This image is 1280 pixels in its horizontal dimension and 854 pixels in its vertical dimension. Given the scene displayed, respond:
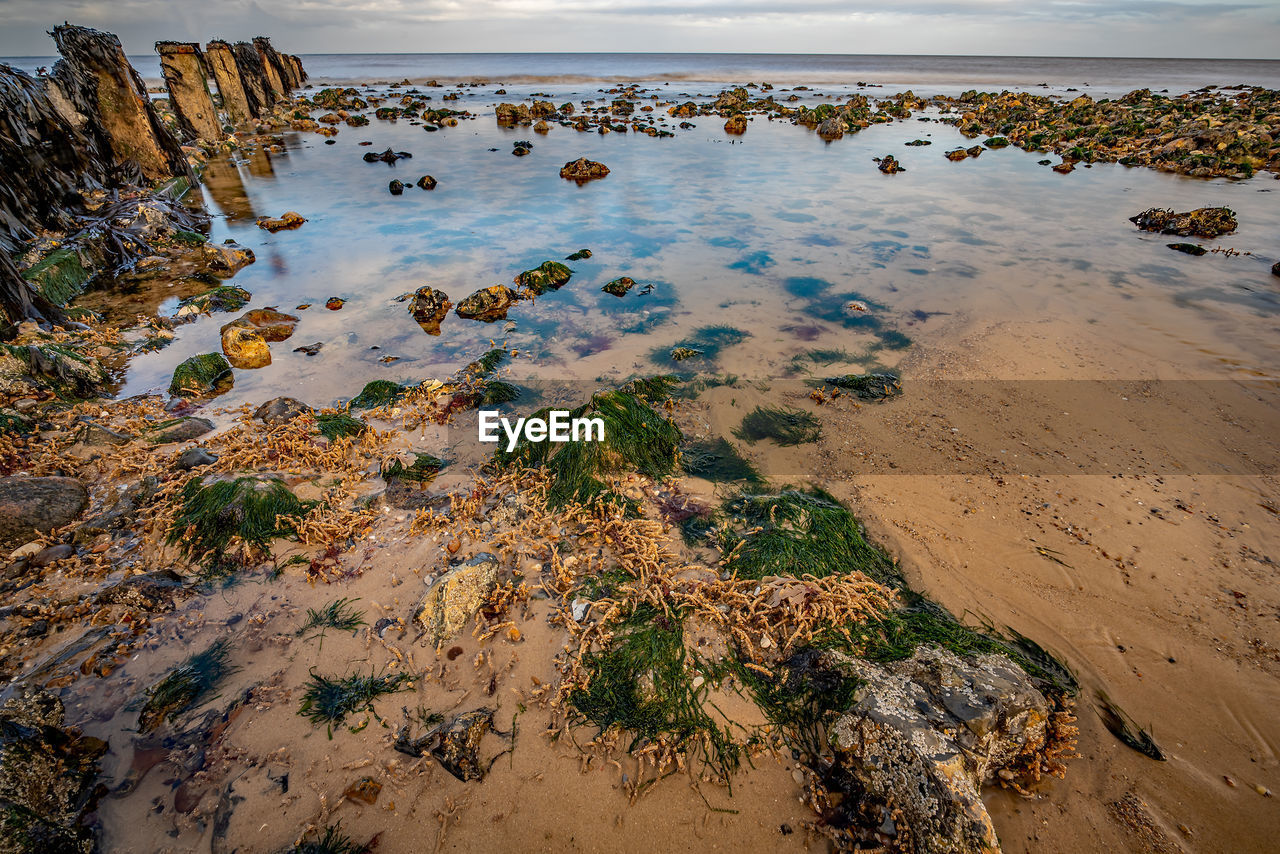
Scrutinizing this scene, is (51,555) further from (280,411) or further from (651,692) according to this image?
(651,692)

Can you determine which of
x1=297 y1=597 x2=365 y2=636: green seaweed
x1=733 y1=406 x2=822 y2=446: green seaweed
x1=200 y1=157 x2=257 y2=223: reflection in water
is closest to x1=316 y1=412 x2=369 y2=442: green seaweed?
x1=297 y1=597 x2=365 y2=636: green seaweed

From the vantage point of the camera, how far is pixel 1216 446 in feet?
18.3

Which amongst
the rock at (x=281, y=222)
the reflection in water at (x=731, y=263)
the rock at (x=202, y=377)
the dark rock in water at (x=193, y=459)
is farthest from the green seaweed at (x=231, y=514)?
the rock at (x=281, y=222)

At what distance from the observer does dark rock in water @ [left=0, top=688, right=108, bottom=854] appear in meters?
2.42

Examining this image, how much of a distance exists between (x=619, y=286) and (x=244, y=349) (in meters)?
6.47

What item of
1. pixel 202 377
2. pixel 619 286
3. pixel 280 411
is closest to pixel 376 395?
pixel 280 411

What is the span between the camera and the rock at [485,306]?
9047mm

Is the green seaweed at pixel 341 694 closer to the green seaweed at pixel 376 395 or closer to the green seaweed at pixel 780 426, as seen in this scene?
the green seaweed at pixel 376 395

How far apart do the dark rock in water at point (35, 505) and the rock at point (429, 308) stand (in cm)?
504

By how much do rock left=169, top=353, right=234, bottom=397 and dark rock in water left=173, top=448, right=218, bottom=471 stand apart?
1924mm

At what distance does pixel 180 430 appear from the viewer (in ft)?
18.8

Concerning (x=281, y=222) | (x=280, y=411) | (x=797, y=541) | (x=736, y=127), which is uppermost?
(x=736, y=127)

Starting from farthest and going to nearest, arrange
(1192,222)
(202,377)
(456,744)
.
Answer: (1192,222)
(202,377)
(456,744)

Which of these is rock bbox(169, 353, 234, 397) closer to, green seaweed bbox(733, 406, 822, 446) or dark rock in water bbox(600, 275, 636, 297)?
dark rock in water bbox(600, 275, 636, 297)
